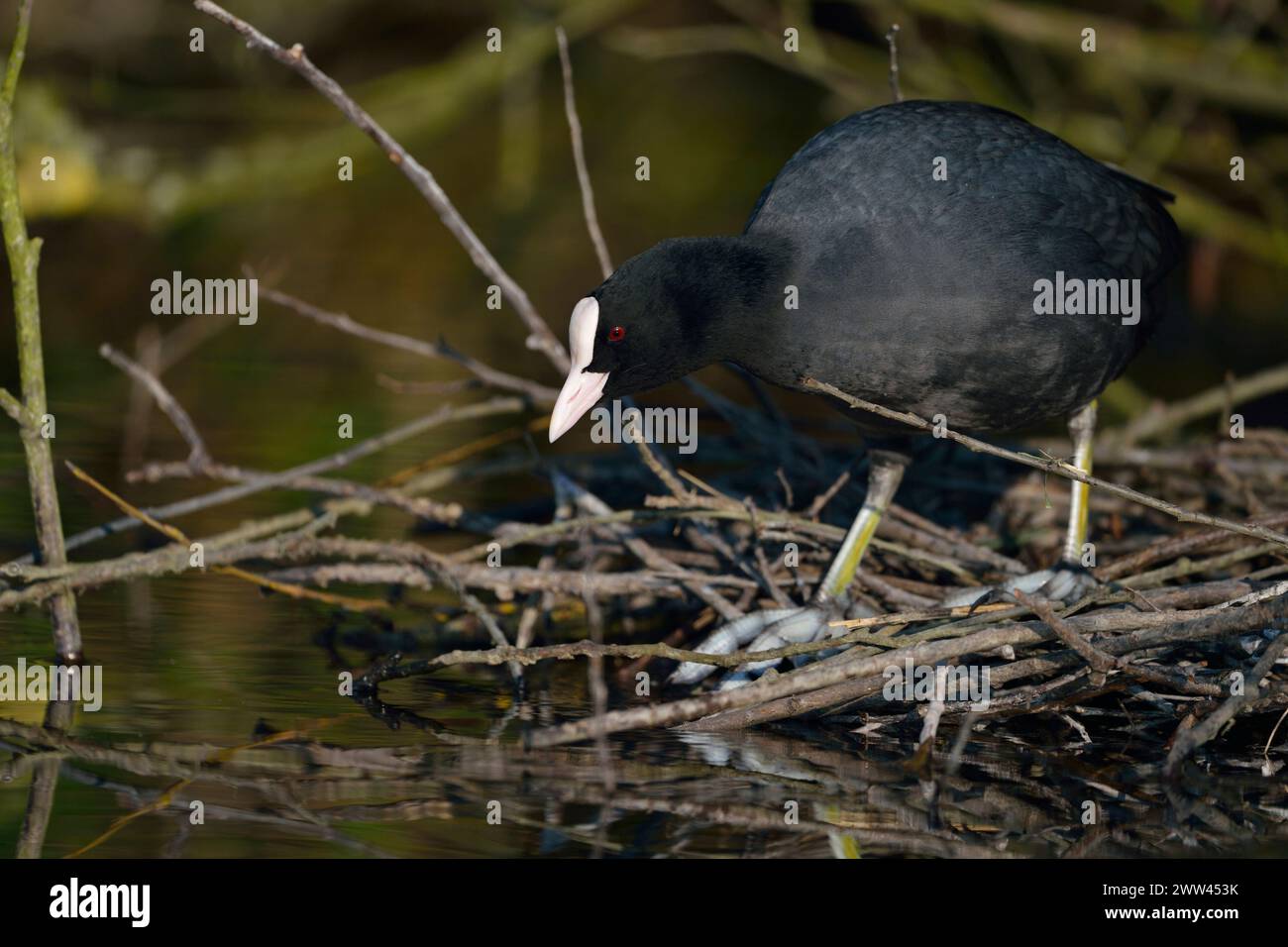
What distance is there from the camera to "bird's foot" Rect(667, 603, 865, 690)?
14.9ft

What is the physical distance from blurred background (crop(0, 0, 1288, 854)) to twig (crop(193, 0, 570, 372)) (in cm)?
113

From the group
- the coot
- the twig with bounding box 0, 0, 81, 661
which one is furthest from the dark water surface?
the coot

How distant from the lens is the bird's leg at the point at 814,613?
14.9 ft

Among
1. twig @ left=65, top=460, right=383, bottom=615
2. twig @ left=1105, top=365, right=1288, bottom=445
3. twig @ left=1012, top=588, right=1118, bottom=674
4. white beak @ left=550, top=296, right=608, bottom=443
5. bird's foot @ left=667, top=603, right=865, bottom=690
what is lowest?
twig @ left=1012, top=588, right=1118, bottom=674

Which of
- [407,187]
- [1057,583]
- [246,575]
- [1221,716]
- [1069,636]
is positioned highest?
[407,187]

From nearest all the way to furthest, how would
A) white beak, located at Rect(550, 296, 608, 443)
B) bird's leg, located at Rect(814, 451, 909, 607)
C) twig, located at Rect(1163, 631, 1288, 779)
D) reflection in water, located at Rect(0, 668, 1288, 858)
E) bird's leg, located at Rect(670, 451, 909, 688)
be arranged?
reflection in water, located at Rect(0, 668, 1288, 858) → twig, located at Rect(1163, 631, 1288, 779) → white beak, located at Rect(550, 296, 608, 443) → bird's leg, located at Rect(670, 451, 909, 688) → bird's leg, located at Rect(814, 451, 909, 607)

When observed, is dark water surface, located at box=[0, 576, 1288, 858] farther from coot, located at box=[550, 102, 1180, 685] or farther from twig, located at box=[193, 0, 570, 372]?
Answer: twig, located at box=[193, 0, 570, 372]

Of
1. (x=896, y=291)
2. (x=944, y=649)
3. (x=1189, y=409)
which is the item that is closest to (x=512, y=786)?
(x=944, y=649)

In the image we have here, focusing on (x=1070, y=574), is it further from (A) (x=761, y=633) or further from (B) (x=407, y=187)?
(B) (x=407, y=187)

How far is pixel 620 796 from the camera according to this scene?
352 cm

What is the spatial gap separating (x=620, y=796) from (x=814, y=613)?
121 cm

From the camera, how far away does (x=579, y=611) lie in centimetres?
522
